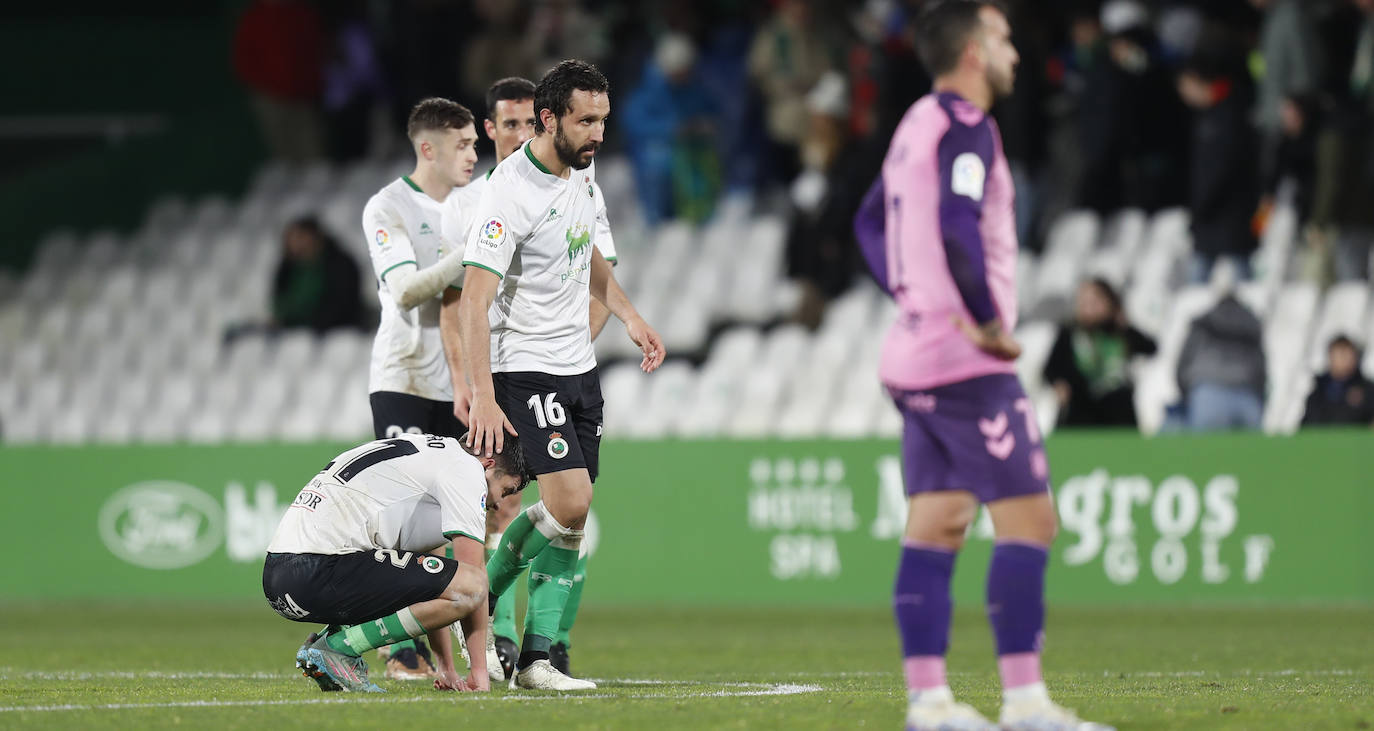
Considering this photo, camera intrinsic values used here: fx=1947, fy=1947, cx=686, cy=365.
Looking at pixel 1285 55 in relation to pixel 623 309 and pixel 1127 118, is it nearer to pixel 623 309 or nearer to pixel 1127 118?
pixel 1127 118

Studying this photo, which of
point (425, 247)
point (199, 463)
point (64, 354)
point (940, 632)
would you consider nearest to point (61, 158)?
point (64, 354)

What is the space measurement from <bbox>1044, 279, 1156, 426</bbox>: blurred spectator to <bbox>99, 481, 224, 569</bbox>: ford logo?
21.8 feet

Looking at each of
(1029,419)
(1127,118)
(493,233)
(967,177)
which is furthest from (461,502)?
(1127,118)

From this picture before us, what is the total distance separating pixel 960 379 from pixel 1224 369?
866 centimetres

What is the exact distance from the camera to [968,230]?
536 cm

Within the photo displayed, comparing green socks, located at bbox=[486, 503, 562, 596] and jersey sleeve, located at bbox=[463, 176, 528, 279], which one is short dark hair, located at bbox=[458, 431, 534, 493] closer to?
green socks, located at bbox=[486, 503, 562, 596]

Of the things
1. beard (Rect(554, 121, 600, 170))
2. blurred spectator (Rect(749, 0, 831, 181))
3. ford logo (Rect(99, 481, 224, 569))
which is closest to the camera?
beard (Rect(554, 121, 600, 170))

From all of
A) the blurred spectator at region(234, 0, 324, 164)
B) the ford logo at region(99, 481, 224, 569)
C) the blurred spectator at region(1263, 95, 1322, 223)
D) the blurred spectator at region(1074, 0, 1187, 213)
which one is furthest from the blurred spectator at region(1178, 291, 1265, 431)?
the blurred spectator at region(234, 0, 324, 164)

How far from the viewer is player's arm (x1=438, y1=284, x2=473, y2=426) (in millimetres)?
7723

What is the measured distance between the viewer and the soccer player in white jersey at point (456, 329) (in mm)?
7598

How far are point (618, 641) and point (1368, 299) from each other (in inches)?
268

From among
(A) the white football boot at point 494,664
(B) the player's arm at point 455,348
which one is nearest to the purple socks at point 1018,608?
(B) the player's arm at point 455,348

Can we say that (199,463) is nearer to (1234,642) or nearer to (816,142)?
(816,142)

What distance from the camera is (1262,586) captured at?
520 inches
